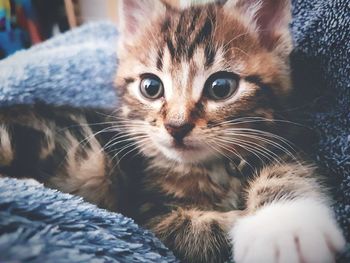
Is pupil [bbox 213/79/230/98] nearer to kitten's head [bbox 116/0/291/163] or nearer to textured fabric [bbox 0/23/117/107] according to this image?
kitten's head [bbox 116/0/291/163]

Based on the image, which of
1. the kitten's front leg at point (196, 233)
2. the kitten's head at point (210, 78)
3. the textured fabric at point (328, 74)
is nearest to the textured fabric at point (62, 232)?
the kitten's front leg at point (196, 233)

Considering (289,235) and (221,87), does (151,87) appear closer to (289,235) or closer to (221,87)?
(221,87)

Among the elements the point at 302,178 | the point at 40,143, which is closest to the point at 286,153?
A: the point at 302,178

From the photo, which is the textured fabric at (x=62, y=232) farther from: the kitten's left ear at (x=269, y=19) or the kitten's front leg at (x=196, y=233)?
the kitten's left ear at (x=269, y=19)

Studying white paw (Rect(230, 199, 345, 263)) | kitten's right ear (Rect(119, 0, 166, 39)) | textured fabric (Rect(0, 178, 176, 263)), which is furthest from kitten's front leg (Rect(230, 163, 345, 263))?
kitten's right ear (Rect(119, 0, 166, 39))

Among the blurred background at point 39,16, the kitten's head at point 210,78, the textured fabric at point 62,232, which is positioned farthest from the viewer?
the blurred background at point 39,16

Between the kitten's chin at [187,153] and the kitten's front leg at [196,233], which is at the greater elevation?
the kitten's chin at [187,153]

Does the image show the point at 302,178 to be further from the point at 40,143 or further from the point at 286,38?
the point at 40,143

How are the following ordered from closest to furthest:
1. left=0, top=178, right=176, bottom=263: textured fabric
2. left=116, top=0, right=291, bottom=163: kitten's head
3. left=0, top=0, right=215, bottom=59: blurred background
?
1. left=0, top=178, right=176, bottom=263: textured fabric
2. left=116, top=0, right=291, bottom=163: kitten's head
3. left=0, top=0, right=215, bottom=59: blurred background
